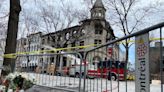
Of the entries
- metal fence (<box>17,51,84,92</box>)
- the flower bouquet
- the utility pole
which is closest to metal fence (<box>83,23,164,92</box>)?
Answer: metal fence (<box>17,51,84,92</box>)

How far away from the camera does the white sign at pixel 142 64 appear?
2.84 m

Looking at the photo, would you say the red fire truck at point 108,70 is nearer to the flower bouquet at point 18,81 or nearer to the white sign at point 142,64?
the white sign at point 142,64

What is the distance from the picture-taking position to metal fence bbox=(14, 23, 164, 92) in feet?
9.32

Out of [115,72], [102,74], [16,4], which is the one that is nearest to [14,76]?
[102,74]

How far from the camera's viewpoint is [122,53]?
375 centimetres

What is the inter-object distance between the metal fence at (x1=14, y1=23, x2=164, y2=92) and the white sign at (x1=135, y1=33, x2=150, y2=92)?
0.03ft

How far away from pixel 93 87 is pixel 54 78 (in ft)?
5.29

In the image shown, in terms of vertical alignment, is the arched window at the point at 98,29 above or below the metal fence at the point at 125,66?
above

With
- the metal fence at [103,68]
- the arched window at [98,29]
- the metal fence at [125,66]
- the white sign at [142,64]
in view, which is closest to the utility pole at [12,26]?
the metal fence at [103,68]

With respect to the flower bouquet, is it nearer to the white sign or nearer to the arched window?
the white sign

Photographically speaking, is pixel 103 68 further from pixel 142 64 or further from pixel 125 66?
pixel 142 64

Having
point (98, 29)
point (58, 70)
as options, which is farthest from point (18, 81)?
point (98, 29)

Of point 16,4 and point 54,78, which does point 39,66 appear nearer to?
point 54,78

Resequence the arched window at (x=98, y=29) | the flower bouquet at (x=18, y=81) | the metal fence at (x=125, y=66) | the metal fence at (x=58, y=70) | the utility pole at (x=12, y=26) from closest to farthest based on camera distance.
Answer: the metal fence at (x=125, y=66) → the flower bouquet at (x=18, y=81) → the metal fence at (x=58, y=70) → the utility pole at (x=12, y=26) → the arched window at (x=98, y=29)
